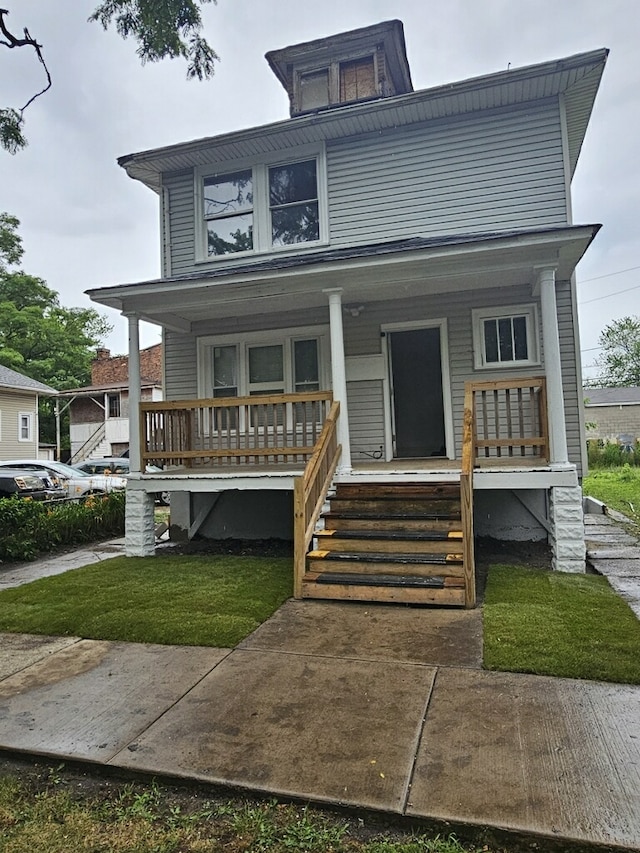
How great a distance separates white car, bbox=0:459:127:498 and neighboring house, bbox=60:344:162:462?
11.1 meters

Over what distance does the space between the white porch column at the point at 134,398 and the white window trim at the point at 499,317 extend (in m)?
4.88

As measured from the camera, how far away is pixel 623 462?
2306 centimetres

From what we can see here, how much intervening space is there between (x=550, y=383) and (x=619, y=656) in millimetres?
3385

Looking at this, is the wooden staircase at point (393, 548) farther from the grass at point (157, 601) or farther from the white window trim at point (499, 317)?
the white window trim at point (499, 317)

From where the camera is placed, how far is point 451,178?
858 cm

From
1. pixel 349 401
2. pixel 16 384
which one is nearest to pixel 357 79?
pixel 349 401

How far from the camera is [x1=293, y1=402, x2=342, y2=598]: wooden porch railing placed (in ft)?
Result: 18.4

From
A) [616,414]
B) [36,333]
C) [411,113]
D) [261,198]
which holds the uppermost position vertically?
[36,333]

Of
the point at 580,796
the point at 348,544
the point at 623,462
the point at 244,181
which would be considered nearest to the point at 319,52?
the point at 244,181

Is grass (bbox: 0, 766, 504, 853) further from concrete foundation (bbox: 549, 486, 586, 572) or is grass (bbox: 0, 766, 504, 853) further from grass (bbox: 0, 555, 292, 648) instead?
concrete foundation (bbox: 549, 486, 586, 572)

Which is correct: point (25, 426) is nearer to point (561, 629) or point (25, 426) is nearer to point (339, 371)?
point (339, 371)

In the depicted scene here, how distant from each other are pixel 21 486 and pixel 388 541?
11.6m

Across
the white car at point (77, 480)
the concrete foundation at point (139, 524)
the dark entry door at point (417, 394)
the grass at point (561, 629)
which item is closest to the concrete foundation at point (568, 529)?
the grass at point (561, 629)

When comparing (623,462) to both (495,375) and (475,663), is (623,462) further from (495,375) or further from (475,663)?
(475,663)
